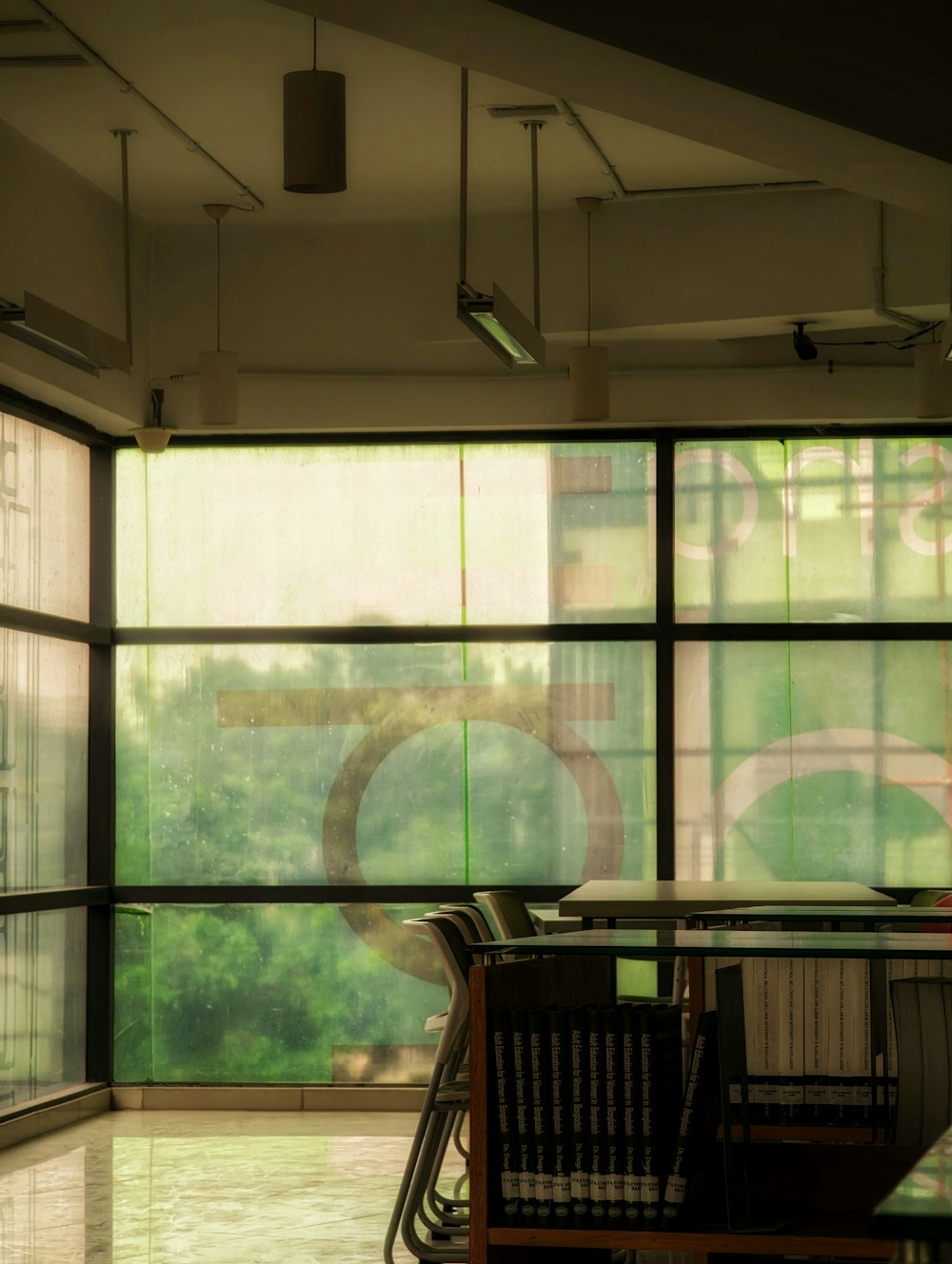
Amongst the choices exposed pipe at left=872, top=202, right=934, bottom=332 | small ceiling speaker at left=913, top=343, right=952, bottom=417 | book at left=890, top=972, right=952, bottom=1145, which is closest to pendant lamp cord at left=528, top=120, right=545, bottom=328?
exposed pipe at left=872, top=202, right=934, bottom=332

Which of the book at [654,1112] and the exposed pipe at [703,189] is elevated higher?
the exposed pipe at [703,189]

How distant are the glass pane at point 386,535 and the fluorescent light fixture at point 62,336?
2.03 metres

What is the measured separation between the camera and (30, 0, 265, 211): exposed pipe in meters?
5.58

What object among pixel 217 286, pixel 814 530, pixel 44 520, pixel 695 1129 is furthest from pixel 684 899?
pixel 217 286

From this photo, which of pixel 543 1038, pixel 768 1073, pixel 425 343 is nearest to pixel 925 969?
pixel 768 1073

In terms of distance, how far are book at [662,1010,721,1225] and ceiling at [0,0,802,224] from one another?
12.0 feet

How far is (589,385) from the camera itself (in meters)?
7.04

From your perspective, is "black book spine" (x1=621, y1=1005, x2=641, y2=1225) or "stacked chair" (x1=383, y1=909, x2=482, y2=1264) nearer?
"black book spine" (x1=621, y1=1005, x2=641, y2=1225)

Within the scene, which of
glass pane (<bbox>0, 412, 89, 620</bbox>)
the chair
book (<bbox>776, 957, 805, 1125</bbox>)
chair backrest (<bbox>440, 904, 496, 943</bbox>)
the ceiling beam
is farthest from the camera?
glass pane (<bbox>0, 412, 89, 620</bbox>)

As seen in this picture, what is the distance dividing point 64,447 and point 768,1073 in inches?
210

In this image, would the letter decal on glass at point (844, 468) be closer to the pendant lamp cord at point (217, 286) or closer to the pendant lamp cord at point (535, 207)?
the pendant lamp cord at point (535, 207)

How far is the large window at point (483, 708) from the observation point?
778cm

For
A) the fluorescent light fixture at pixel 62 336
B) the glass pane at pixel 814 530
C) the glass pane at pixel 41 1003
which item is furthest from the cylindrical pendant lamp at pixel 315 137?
the glass pane at pixel 41 1003

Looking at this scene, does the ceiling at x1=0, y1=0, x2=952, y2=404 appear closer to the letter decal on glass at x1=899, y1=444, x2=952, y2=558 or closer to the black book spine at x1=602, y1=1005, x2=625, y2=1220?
the letter decal on glass at x1=899, y1=444, x2=952, y2=558
